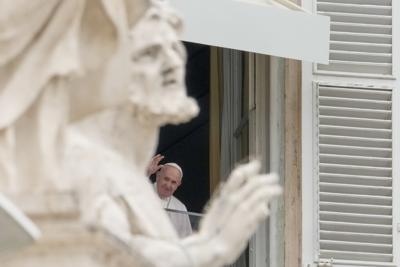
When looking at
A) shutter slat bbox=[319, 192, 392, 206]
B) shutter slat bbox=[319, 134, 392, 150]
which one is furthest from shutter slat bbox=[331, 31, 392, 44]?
shutter slat bbox=[319, 192, 392, 206]

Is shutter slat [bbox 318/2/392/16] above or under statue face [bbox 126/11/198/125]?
above

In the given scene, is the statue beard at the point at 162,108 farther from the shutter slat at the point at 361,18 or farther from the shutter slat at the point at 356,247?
the shutter slat at the point at 361,18

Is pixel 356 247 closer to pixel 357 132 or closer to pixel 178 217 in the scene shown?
pixel 357 132

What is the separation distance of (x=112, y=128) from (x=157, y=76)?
0.60 ft

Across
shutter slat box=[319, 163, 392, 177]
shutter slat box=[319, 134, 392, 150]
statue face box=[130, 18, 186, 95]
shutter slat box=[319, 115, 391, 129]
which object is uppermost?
shutter slat box=[319, 115, 391, 129]

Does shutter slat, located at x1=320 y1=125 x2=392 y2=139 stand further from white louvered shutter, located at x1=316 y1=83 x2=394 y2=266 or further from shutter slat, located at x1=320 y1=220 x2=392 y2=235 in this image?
shutter slat, located at x1=320 y1=220 x2=392 y2=235

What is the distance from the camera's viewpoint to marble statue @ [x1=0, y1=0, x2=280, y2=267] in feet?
30.8

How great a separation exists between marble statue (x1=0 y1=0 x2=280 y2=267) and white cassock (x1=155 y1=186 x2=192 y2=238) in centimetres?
958

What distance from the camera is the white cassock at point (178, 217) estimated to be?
1975 centimetres

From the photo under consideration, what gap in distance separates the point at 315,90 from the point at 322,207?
2.58 feet

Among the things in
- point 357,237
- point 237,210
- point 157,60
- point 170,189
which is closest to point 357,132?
point 357,237

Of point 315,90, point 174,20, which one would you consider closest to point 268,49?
point 315,90

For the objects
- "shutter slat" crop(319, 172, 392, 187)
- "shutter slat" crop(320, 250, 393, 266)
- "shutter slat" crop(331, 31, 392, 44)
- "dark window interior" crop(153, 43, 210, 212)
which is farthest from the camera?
"dark window interior" crop(153, 43, 210, 212)

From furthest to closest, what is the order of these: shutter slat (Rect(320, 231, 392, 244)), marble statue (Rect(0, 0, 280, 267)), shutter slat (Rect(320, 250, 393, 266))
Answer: shutter slat (Rect(320, 231, 392, 244)), shutter slat (Rect(320, 250, 393, 266)), marble statue (Rect(0, 0, 280, 267))
